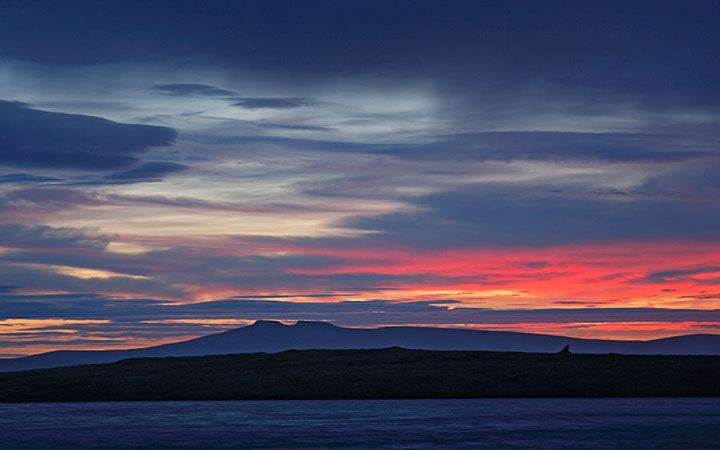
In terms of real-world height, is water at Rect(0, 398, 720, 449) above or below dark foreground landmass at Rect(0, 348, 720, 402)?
below

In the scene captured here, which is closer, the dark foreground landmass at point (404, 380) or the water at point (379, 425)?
the water at point (379, 425)

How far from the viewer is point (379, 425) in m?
51.7

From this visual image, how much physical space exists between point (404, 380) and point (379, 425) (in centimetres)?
4452

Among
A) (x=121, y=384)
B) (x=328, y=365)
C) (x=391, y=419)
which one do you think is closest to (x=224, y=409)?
(x=391, y=419)

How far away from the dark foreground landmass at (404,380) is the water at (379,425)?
15.0 metres

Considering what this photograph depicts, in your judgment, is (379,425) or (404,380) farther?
(404,380)

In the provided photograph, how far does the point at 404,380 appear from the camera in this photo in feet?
314

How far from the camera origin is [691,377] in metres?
92.4

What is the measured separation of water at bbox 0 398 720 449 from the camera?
42250 millimetres

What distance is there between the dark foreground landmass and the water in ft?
49.1

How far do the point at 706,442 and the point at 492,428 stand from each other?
12.0m

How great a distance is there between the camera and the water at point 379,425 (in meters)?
42.2

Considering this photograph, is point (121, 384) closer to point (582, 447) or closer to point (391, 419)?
point (391, 419)

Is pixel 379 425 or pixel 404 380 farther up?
pixel 404 380
